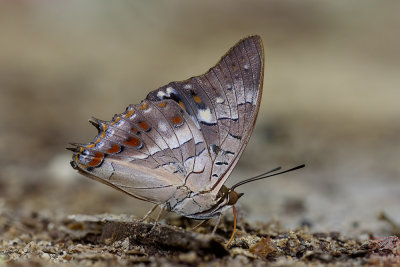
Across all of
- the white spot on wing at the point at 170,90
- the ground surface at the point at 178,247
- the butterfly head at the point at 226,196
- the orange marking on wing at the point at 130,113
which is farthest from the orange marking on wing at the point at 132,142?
the butterfly head at the point at 226,196

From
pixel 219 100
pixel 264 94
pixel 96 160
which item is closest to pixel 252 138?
pixel 264 94

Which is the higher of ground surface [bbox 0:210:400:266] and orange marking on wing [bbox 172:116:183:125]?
orange marking on wing [bbox 172:116:183:125]

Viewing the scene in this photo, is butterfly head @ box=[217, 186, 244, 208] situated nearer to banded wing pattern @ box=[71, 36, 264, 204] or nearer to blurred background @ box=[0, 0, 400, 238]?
banded wing pattern @ box=[71, 36, 264, 204]

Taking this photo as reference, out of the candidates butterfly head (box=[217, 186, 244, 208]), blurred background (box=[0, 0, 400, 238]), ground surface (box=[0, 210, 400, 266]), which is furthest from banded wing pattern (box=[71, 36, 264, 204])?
blurred background (box=[0, 0, 400, 238])

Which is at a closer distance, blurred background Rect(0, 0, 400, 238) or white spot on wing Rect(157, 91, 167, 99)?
white spot on wing Rect(157, 91, 167, 99)

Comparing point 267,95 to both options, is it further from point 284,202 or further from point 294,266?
point 294,266

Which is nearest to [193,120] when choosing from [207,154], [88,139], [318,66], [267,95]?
[207,154]
